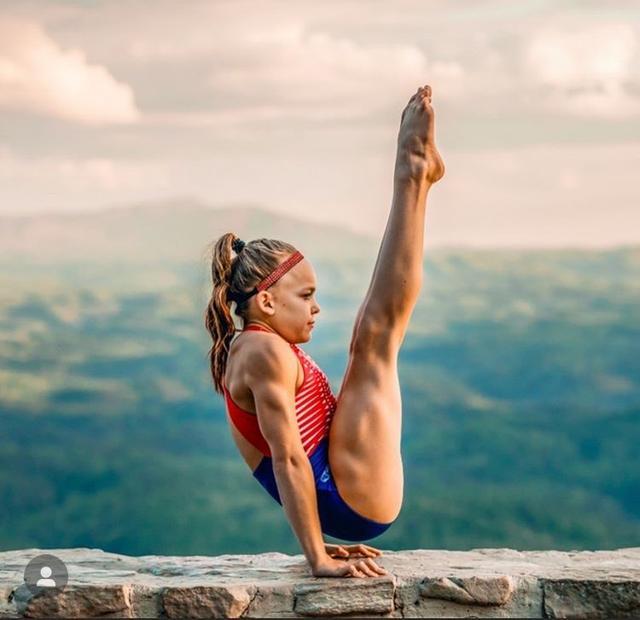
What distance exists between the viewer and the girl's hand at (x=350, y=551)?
4180 millimetres

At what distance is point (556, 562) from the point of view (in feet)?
14.6

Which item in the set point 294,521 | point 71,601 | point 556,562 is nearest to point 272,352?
point 294,521

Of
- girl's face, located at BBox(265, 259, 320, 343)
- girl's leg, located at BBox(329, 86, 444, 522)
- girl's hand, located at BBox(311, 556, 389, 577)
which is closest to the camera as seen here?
girl's hand, located at BBox(311, 556, 389, 577)

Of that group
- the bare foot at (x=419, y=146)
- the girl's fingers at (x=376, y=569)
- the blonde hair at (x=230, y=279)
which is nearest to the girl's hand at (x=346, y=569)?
the girl's fingers at (x=376, y=569)

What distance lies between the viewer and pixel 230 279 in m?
4.27

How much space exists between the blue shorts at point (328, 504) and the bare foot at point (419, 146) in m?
0.93

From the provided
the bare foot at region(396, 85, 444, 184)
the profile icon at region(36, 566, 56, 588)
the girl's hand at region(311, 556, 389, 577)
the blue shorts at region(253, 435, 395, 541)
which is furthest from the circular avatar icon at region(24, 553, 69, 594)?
the bare foot at region(396, 85, 444, 184)

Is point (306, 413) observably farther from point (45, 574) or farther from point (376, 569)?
point (45, 574)

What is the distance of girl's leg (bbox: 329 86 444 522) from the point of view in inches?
161

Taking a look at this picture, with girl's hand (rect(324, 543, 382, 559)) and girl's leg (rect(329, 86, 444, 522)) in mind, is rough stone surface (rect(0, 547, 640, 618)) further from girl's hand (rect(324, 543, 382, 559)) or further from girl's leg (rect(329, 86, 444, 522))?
girl's leg (rect(329, 86, 444, 522))

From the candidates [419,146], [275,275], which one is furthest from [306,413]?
[419,146]

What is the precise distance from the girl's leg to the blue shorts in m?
0.03

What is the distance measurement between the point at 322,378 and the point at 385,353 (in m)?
0.28

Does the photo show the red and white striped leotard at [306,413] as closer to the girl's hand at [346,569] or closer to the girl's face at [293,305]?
the girl's face at [293,305]
